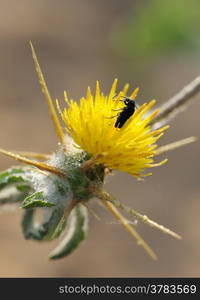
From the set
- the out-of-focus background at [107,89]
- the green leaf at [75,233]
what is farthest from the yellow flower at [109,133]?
the out-of-focus background at [107,89]

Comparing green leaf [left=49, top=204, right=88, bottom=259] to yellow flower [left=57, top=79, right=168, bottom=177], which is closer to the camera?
yellow flower [left=57, top=79, right=168, bottom=177]

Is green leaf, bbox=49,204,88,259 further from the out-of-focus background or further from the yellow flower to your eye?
the out-of-focus background

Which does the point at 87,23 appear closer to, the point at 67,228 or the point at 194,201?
the point at 194,201

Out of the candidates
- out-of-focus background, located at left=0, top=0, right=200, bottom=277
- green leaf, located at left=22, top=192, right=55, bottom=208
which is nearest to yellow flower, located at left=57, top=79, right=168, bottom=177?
green leaf, located at left=22, top=192, right=55, bottom=208

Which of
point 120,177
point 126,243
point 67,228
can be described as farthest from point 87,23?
point 67,228

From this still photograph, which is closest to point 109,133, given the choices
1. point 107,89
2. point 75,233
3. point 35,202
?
point 35,202

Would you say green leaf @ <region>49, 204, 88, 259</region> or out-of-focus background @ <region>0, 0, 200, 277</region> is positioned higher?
out-of-focus background @ <region>0, 0, 200, 277</region>

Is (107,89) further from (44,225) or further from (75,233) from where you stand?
(44,225)

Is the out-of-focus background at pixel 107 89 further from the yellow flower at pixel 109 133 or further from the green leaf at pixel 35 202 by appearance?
the green leaf at pixel 35 202
